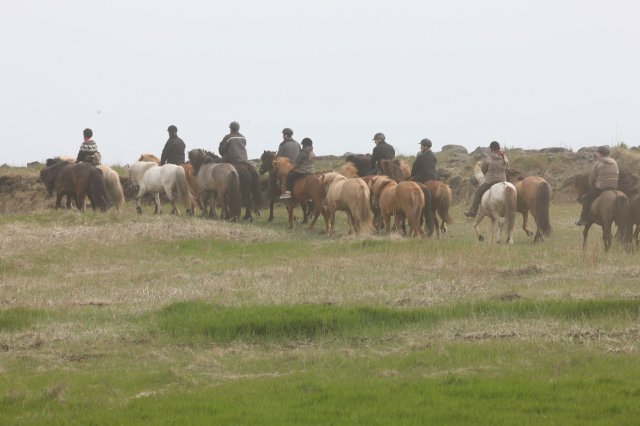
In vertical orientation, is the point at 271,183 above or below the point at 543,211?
above

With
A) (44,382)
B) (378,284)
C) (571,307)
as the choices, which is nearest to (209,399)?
(44,382)

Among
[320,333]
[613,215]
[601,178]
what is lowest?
[320,333]

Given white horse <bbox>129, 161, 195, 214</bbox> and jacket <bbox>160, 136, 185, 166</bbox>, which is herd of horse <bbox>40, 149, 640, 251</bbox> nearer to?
white horse <bbox>129, 161, 195, 214</bbox>

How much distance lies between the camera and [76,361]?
11.5 m

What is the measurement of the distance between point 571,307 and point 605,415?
469 centimetres

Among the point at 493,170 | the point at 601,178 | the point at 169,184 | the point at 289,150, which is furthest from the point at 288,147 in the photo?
the point at 601,178

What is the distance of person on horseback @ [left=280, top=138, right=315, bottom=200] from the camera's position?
26344mm

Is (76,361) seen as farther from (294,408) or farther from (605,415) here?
(605,415)

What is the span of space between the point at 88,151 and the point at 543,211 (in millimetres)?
10802

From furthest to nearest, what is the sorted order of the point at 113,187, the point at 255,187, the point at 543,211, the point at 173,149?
the point at 173,149
the point at 255,187
the point at 113,187
the point at 543,211

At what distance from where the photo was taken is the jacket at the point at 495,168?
23047 millimetres

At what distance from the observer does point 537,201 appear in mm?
22422

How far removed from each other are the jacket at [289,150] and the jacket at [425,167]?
4.65 meters

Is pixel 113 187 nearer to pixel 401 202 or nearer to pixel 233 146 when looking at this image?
pixel 233 146
